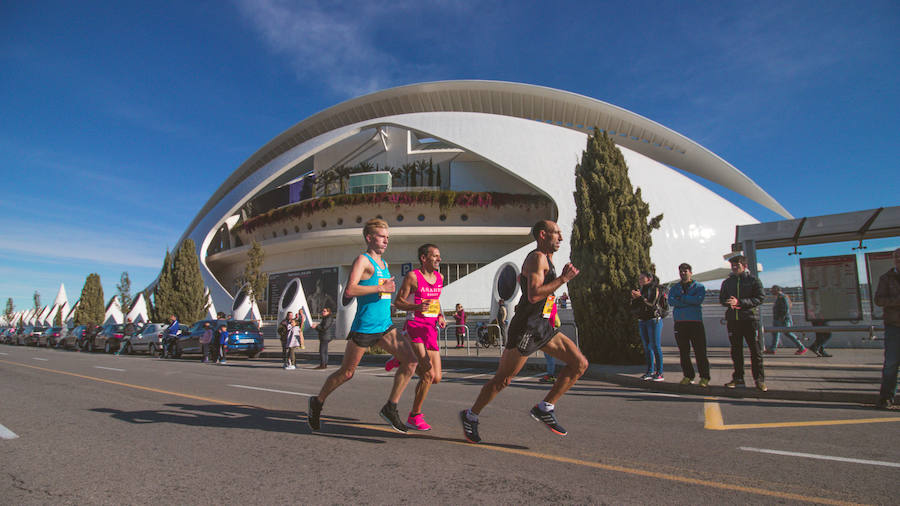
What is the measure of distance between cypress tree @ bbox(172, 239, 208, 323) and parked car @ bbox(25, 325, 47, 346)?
37.6 ft

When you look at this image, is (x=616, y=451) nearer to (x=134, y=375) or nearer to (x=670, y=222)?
(x=134, y=375)

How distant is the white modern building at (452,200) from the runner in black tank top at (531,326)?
62.8 ft

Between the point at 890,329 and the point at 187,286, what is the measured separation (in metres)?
29.9

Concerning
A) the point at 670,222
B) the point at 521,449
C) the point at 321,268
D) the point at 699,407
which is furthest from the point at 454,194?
the point at 521,449

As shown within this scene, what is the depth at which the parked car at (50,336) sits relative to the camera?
2881 centimetres

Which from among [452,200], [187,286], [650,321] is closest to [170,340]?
[187,286]

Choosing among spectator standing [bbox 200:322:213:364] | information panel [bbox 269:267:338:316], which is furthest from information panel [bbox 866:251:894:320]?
information panel [bbox 269:267:338:316]

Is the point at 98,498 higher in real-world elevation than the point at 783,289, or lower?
lower

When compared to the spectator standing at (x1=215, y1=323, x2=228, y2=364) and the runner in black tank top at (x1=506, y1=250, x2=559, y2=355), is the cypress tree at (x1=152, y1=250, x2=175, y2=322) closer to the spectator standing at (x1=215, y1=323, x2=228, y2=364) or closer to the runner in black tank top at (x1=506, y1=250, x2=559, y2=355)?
the spectator standing at (x1=215, y1=323, x2=228, y2=364)

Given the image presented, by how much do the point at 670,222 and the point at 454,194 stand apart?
456 inches

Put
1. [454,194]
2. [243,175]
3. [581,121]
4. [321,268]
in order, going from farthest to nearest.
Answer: [243,175] → [581,121] → [321,268] → [454,194]

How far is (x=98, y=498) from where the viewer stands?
8.95 feet

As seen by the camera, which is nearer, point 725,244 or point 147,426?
point 147,426

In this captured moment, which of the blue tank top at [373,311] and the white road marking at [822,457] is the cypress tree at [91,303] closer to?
the blue tank top at [373,311]
